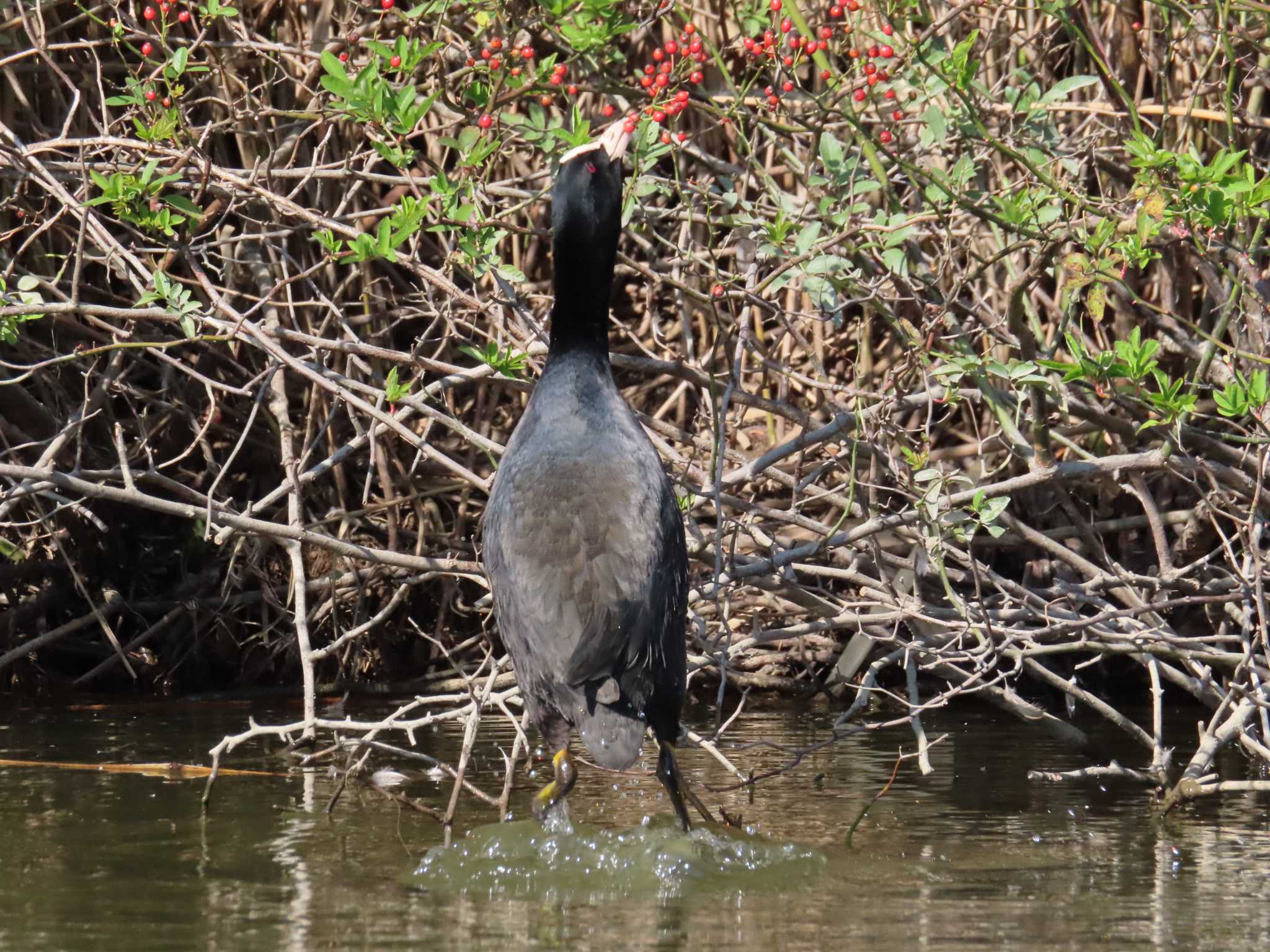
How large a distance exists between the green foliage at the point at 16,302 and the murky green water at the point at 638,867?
1.40 m

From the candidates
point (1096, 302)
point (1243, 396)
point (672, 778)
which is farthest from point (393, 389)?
point (1243, 396)

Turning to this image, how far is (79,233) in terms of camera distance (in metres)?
5.30

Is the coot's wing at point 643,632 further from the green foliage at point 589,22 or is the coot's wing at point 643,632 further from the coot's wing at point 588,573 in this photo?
the green foliage at point 589,22

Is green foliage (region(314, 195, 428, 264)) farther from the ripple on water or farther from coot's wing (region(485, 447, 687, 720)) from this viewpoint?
the ripple on water

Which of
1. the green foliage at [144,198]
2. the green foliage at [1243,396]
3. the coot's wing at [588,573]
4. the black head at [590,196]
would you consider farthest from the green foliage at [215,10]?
the green foliage at [1243,396]

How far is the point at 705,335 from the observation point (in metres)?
7.20

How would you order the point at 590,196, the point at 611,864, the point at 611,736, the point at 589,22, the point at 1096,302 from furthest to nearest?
1. the point at 589,22
2. the point at 590,196
3. the point at 1096,302
4. the point at 611,864
5. the point at 611,736

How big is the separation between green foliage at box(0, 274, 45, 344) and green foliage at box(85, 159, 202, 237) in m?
0.31

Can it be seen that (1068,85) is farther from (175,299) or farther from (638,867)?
(175,299)

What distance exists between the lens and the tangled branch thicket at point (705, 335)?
4.91 meters

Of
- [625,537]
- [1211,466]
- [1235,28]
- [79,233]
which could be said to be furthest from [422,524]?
[1235,28]

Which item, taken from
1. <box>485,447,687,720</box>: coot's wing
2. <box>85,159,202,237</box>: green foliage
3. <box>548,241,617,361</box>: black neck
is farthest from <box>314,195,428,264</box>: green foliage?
<box>485,447,687,720</box>: coot's wing

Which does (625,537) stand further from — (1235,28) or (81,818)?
(1235,28)

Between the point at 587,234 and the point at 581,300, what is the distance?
0.20 metres
